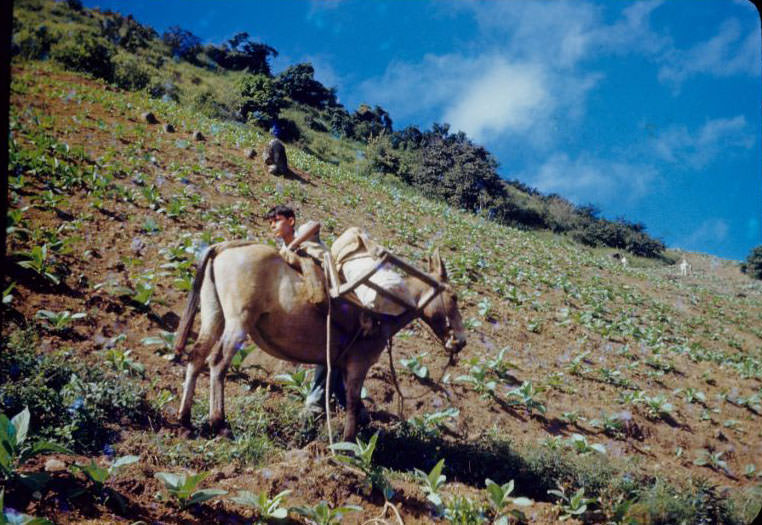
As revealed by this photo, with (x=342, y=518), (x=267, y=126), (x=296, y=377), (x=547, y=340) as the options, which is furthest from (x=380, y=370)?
(x=267, y=126)

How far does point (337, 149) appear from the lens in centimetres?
5153

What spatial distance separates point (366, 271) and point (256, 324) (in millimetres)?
1468

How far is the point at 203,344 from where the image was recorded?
4.26 m

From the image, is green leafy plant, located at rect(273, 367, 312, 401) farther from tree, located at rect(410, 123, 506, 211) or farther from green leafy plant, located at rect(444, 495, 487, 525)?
tree, located at rect(410, 123, 506, 211)

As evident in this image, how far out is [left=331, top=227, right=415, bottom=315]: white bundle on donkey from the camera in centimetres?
440

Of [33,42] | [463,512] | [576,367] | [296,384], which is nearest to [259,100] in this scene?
[33,42]

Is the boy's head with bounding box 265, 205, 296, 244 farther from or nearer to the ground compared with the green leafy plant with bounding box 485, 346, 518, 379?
farther from the ground

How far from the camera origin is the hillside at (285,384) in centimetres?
362

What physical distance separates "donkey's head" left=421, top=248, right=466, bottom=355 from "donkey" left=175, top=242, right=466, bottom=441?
0.58ft

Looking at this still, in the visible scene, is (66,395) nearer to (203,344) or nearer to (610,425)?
(203,344)

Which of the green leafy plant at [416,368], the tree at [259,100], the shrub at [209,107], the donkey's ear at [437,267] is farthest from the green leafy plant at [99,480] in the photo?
the tree at [259,100]

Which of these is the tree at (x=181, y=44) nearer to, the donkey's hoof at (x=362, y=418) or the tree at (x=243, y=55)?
the tree at (x=243, y=55)

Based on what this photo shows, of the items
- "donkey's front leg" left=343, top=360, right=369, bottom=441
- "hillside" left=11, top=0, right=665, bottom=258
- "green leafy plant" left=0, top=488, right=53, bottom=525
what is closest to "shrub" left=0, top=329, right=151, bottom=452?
"green leafy plant" left=0, top=488, right=53, bottom=525

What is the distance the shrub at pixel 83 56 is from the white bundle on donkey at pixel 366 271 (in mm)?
30660
